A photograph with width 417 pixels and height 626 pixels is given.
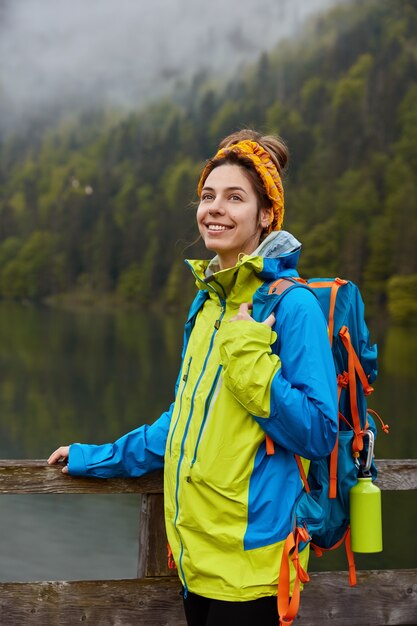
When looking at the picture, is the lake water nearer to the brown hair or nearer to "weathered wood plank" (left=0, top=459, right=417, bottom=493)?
"weathered wood plank" (left=0, top=459, right=417, bottom=493)

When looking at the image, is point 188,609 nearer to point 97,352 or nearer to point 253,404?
point 253,404

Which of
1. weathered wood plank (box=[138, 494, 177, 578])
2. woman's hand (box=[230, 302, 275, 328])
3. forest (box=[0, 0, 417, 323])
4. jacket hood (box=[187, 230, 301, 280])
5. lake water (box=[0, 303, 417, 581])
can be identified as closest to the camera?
woman's hand (box=[230, 302, 275, 328])

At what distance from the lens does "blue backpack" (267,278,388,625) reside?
2385 mm

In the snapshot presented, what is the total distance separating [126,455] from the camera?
2.84 meters

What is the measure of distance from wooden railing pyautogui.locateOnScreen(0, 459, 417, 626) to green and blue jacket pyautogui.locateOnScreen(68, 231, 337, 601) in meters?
0.65

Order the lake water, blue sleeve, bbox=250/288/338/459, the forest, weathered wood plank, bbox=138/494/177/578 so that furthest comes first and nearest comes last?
the forest < the lake water < weathered wood plank, bbox=138/494/177/578 < blue sleeve, bbox=250/288/338/459

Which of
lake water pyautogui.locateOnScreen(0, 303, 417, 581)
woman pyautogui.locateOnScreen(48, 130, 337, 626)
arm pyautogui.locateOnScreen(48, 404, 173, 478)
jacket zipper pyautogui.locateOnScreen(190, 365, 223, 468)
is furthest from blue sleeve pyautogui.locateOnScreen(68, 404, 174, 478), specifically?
lake water pyautogui.locateOnScreen(0, 303, 417, 581)

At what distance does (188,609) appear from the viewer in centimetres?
243

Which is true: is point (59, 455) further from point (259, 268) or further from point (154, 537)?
point (259, 268)

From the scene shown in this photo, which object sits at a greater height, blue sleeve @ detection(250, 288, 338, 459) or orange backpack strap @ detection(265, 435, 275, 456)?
blue sleeve @ detection(250, 288, 338, 459)

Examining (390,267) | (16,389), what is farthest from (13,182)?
(16,389)

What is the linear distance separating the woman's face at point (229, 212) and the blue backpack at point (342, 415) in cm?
25

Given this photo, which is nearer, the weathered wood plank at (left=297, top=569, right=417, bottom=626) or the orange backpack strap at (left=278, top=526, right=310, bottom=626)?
the orange backpack strap at (left=278, top=526, right=310, bottom=626)

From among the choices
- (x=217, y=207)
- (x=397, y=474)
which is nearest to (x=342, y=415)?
(x=217, y=207)
